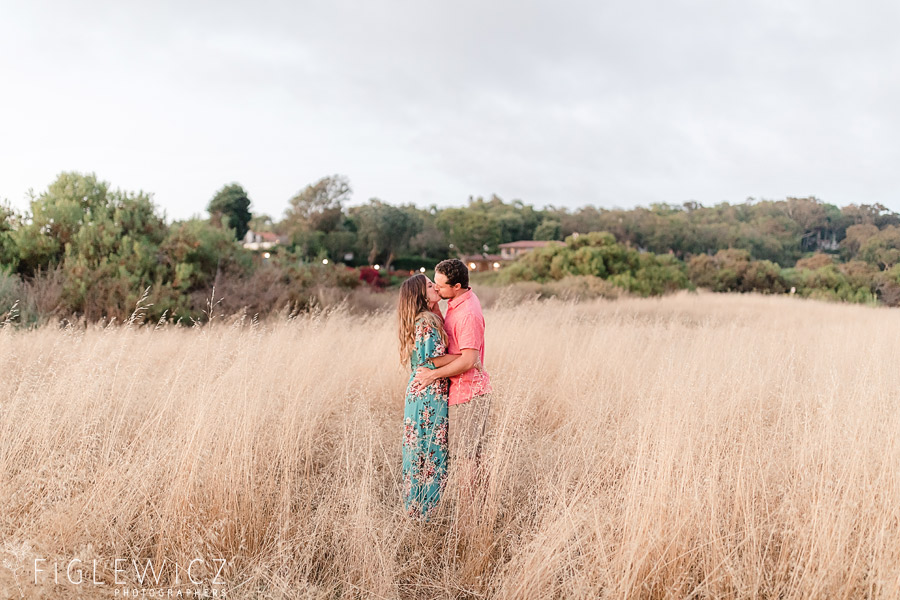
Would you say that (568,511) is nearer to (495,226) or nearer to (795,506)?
(795,506)

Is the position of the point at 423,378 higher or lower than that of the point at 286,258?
lower

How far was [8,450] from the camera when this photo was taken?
3.45m

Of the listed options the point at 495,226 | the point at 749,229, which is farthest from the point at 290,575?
the point at 495,226

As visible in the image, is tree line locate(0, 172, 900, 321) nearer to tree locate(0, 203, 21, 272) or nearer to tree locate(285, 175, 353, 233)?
tree locate(0, 203, 21, 272)

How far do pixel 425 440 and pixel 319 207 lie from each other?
164 feet

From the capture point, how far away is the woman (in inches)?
126

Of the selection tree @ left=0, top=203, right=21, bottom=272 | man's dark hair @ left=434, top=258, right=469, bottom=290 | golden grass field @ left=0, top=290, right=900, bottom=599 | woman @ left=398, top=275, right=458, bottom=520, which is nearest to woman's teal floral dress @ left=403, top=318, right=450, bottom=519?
woman @ left=398, top=275, right=458, bottom=520

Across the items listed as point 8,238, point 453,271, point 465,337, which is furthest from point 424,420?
point 8,238

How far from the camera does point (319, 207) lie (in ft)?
167

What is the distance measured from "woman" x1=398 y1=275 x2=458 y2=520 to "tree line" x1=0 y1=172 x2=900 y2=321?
5928mm

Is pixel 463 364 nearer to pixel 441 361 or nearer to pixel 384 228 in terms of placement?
pixel 441 361

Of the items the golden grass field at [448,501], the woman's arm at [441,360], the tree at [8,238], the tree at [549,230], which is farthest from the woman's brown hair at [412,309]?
the tree at [549,230]

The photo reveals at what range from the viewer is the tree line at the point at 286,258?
977cm

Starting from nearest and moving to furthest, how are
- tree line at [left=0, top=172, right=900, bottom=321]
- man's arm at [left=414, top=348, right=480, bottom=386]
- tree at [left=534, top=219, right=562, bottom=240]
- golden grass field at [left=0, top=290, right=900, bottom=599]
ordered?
golden grass field at [left=0, top=290, right=900, bottom=599] < man's arm at [left=414, top=348, right=480, bottom=386] < tree line at [left=0, top=172, right=900, bottom=321] < tree at [left=534, top=219, right=562, bottom=240]
